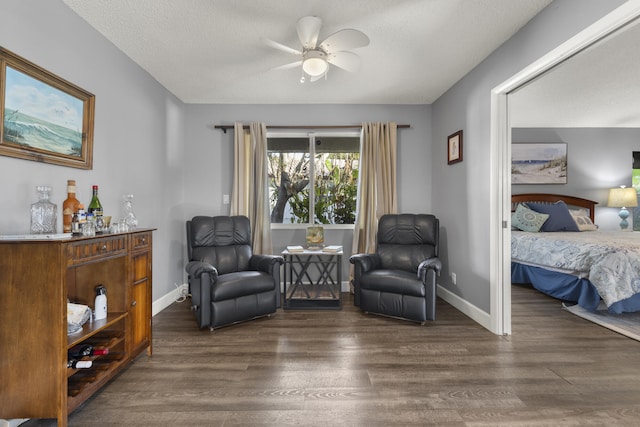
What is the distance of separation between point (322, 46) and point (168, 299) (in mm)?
3101

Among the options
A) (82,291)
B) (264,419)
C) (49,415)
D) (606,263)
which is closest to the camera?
(49,415)

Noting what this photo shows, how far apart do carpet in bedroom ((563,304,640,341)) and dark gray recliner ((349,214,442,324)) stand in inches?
61.2

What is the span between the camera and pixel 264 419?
1661 millimetres

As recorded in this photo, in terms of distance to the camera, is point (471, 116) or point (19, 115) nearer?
point (19, 115)

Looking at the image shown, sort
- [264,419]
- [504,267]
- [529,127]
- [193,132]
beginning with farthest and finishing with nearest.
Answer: [529,127]
[193,132]
[504,267]
[264,419]

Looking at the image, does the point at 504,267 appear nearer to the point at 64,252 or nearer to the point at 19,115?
the point at 64,252

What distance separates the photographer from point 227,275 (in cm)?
307

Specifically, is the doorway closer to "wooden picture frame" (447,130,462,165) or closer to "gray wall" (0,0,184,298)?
"wooden picture frame" (447,130,462,165)

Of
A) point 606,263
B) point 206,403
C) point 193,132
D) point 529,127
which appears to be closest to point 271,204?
point 193,132

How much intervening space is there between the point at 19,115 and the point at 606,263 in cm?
486

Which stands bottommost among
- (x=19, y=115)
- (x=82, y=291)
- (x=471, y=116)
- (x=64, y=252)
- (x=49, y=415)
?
(x=49, y=415)

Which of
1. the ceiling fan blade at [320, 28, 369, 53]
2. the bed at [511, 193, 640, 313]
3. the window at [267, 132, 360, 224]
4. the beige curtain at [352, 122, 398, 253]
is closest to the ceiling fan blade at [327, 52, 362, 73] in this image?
the ceiling fan blade at [320, 28, 369, 53]

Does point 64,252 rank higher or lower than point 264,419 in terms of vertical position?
higher

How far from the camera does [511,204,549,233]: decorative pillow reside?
462 cm
